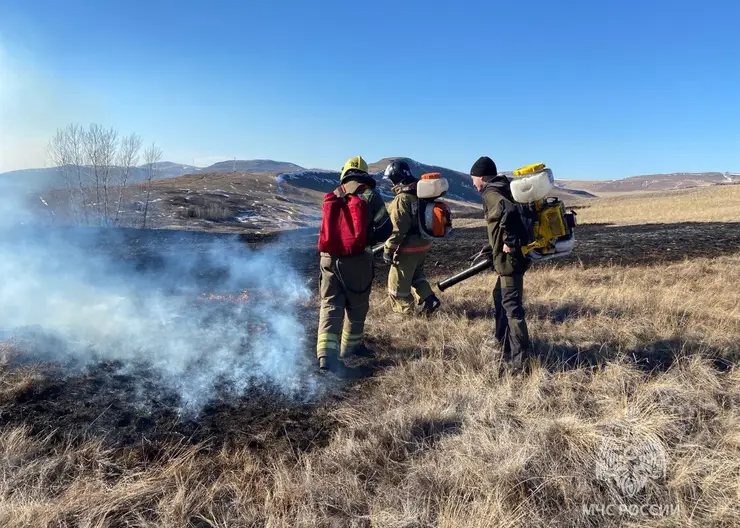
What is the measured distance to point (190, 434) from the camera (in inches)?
132

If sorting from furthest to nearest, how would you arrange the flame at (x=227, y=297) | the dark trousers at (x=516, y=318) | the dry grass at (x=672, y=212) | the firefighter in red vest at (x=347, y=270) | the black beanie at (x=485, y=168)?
the dry grass at (x=672, y=212)
the flame at (x=227, y=297)
the black beanie at (x=485, y=168)
the firefighter in red vest at (x=347, y=270)
the dark trousers at (x=516, y=318)

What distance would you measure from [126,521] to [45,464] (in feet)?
2.87

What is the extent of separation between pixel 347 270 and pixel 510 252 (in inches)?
61.4

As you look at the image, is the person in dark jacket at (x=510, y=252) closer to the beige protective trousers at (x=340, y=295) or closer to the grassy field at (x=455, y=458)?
the grassy field at (x=455, y=458)

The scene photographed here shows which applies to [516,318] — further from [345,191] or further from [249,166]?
[249,166]

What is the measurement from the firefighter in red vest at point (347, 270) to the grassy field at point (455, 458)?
22.7 inches

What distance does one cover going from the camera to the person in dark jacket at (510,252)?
4113 mm

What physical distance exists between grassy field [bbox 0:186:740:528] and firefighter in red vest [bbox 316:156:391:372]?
58 cm

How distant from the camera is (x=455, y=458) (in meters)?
2.87

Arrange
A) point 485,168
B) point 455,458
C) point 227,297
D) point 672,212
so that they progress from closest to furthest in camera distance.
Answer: point 455,458
point 485,168
point 227,297
point 672,212

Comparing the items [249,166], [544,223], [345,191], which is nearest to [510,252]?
[544,223]

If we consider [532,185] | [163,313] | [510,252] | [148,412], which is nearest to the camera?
[148,412]

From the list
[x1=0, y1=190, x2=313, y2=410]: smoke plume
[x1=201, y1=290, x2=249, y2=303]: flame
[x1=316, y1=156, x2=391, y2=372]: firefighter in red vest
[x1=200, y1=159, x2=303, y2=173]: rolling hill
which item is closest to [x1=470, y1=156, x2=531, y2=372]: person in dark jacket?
[x1=316, y1=156, x2=391, y2=372]: firefighter in red vest

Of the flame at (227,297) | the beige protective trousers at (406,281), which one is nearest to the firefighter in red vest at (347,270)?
the beige protective trousers at (406,281)
